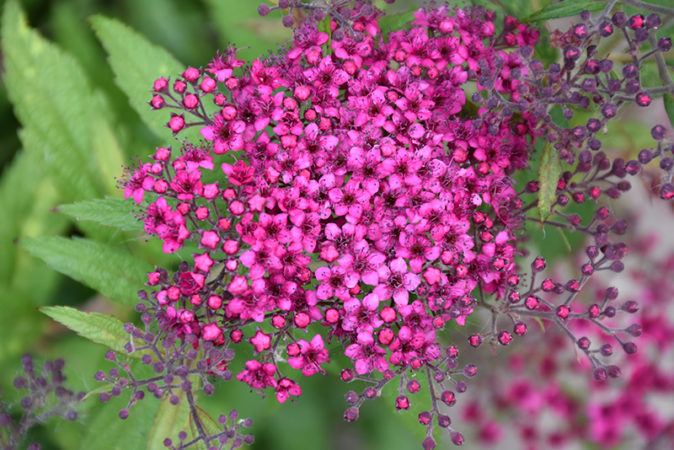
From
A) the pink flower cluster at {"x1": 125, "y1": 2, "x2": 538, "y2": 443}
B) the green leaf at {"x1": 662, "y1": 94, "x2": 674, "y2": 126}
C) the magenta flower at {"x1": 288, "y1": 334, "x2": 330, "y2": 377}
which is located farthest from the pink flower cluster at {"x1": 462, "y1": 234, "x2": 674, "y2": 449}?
the magenta flower at {"x1": 288, "y1": 334, "x2": 330, "y2": 377}

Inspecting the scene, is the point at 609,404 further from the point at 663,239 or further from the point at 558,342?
the point at 663,239

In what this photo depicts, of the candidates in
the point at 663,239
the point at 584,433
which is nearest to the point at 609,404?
the point at 584,433

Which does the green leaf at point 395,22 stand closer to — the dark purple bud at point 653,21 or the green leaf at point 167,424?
the dark purple bud at point 653,21

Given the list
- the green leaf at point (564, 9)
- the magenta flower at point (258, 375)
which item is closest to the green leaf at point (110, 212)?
the magenta flower at point (258, 375)

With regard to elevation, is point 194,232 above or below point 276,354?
above

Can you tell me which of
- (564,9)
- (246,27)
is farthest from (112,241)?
(564,9)

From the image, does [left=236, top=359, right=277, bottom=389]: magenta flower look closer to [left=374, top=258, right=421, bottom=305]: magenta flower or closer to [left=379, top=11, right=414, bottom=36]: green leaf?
[left=374, top=258, right=421, bottom=305]: magenta flower

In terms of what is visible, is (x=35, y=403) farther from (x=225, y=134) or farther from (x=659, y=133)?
(x=659, y=133)

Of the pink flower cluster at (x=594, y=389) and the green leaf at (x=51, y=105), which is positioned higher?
the green leaf at (x=51, y=105)
